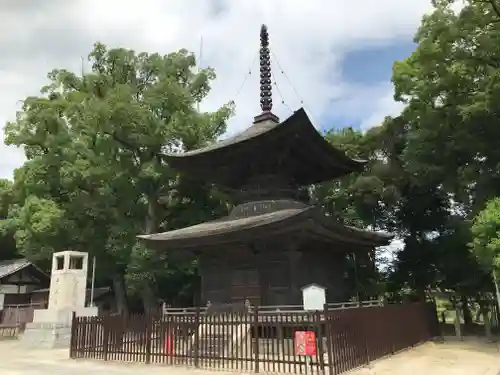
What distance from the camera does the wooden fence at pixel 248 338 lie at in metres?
10.5

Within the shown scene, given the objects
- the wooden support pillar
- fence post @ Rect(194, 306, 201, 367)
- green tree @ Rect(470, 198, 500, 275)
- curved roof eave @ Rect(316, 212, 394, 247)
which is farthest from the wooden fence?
green tree @ Rect(470, 198, 500, 275)

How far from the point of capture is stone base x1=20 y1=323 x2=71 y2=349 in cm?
1983

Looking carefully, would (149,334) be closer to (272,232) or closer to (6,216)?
(272,232)

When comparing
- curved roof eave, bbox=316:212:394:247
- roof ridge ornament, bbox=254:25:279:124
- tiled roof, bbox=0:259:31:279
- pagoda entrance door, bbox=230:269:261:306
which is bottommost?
pagoda entrance door, bbox=230:269:261:306

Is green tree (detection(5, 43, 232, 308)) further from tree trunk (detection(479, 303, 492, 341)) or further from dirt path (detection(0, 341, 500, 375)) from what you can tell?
tree trunk (detection(479, 303, 492, 341))

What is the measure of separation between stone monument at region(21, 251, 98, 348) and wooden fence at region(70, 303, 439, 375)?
20.3ft

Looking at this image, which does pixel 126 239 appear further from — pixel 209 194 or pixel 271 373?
pixel 271 373

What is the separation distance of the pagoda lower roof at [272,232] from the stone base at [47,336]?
6845 mm

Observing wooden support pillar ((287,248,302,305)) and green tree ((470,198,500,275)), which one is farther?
wooden support pillar ((287,248,302,305))

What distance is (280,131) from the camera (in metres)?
15.5

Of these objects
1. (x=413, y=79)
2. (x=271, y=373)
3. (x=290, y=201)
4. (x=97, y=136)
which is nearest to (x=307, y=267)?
(x=290, y=201)

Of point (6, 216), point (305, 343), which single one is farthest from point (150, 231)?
point (6, 216)

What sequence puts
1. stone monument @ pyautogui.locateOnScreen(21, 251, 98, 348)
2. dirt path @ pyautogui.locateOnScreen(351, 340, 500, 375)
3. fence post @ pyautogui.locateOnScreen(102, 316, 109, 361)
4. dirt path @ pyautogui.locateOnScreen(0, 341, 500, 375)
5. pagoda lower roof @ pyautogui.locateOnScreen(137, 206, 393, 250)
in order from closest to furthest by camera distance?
dirt path @ pyautogui.locateOnScreen(351, 340, 500, 375) < dirt path @ pyautogui.locateOnScreen(0, 341, 500, 375) < fence post @ pyautogui.locateOnScreen(102, 316, 109, 361) < pagoda lower roof @ pyautogui.locateOnScreen(137, 206, 393, 250) < stone monument @ pyautogui.locateOnScreen(21, 251, 98, 348)

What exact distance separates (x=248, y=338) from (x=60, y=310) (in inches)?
492
